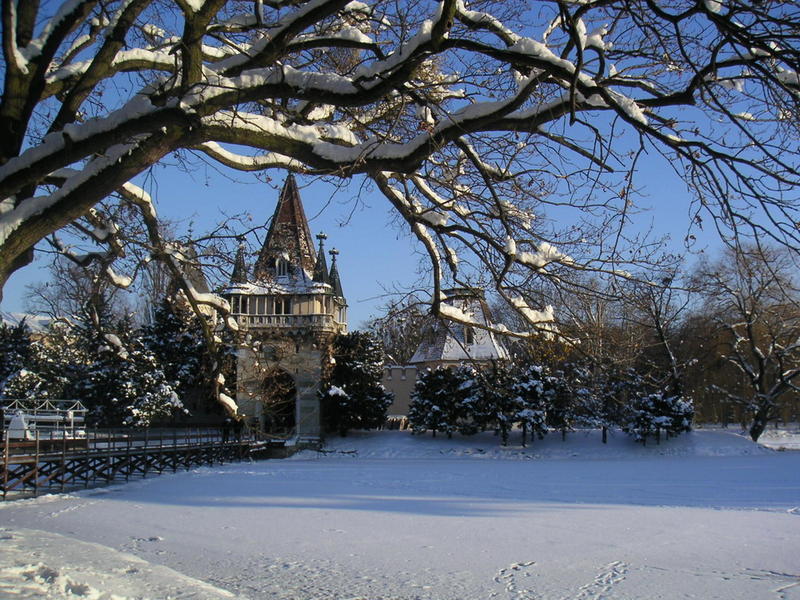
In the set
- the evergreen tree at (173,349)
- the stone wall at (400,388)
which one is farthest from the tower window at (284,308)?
the stone wall at (400,388)

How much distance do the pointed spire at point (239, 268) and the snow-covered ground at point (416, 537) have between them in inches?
140

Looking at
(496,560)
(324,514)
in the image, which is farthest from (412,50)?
(324,514)

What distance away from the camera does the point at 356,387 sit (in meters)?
40.5

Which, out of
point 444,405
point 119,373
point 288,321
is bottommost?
point 444,405

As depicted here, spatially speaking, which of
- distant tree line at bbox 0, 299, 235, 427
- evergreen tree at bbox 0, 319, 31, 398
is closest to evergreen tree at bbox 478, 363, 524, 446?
distant tree line at bbox 0, 299, 235, 427

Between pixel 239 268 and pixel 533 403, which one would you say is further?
pixel 533 403

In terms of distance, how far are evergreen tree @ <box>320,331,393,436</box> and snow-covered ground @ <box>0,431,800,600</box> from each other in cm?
1492

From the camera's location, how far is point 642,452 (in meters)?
36.0

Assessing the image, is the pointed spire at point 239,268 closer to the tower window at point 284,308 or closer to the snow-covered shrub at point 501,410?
the snow-covered shrub at point 501,410

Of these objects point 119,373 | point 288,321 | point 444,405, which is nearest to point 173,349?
point 119,373

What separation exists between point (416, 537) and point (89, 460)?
14244mm

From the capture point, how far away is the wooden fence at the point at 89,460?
19.0 meters

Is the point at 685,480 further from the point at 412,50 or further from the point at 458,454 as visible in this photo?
the point at 412,50

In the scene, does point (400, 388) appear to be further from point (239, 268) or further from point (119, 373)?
point (239, 268)
